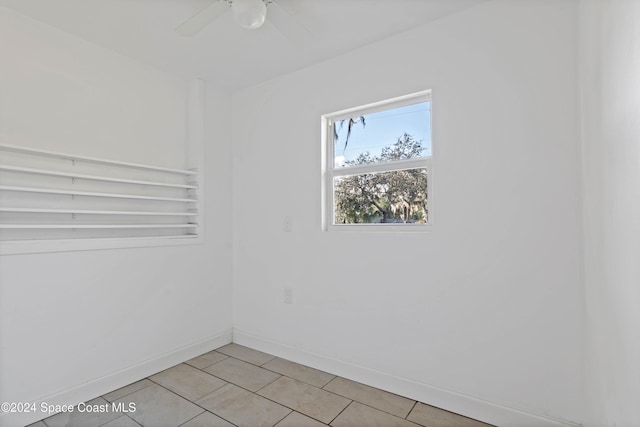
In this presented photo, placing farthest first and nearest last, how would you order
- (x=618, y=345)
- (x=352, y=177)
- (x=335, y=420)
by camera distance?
(x=352, y=177)
(x=335, y=420)
(x=618, y=345)

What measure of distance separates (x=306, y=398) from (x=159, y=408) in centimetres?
87

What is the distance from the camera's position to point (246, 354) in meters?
2.67

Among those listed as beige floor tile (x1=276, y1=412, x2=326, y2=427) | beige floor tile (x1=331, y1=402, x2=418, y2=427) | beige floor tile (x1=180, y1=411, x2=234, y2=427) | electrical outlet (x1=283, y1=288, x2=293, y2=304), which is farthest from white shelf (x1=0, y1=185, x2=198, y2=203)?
beige floor tile (x1=331, y1=402, x2=418, y2=427)

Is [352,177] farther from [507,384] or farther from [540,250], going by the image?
[507,384]

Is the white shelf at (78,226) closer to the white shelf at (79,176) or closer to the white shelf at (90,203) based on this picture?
the white shelf at (90,203)

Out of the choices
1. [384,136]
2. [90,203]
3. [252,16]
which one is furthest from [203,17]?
[90,203]

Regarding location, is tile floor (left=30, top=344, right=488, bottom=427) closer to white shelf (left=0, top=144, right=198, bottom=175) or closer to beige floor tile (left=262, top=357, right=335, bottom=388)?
beige floor tile (left=262, top=357, right=335, bottom=388)

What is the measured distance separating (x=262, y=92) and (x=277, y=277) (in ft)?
5.23

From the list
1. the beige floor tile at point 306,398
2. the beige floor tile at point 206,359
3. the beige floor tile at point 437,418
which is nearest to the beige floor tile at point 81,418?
the beige floor tile at point 206,359

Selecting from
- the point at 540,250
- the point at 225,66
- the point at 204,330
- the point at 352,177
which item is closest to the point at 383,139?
the point at 352,177

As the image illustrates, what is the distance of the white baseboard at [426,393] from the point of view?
164 centimetres

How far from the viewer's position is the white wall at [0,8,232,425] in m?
1.79

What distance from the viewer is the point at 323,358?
2357mm

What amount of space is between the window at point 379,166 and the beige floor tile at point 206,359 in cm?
138
